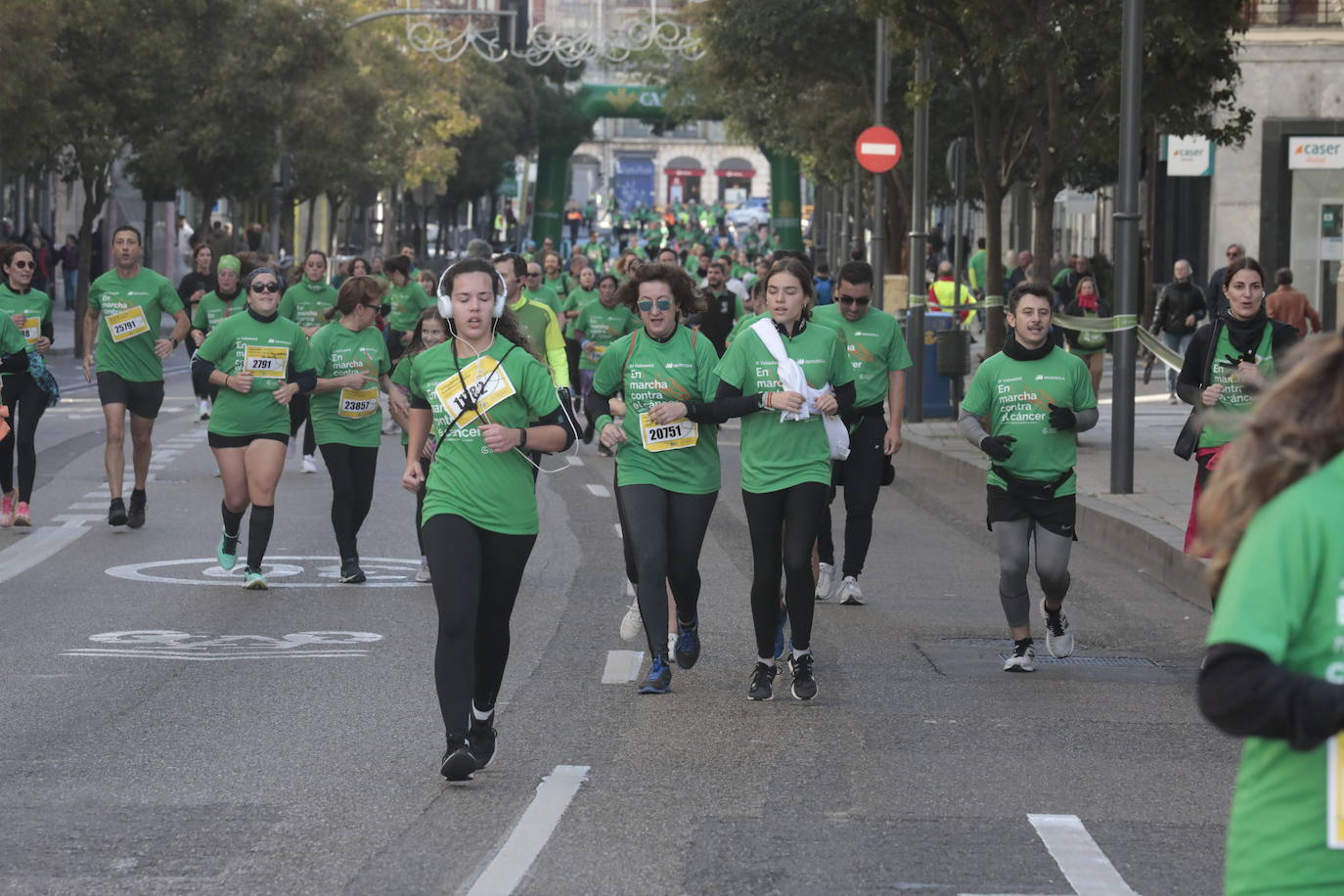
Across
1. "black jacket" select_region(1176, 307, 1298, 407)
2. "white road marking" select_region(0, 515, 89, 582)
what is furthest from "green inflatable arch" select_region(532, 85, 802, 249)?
"black jacket" select_region(1176, 307, 1298, 407)

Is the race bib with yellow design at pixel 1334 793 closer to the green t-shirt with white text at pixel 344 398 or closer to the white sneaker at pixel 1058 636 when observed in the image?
the white sneaker at pixel 1058 636

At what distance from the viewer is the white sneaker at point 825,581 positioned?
39.2 ft

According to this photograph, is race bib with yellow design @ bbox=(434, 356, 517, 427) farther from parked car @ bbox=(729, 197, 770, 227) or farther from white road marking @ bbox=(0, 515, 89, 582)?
parked car @ bbox=(729, 197, 770, 227)

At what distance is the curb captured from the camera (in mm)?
12344

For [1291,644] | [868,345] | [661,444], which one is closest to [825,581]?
[868,345]

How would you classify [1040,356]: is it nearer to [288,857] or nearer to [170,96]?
[288,857]

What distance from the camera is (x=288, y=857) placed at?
20.3 feet

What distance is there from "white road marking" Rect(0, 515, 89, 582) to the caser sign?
25.1 metres

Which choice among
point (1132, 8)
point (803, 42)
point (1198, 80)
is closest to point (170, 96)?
point (803, 42)

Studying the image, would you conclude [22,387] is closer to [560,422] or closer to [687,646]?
[687,646]

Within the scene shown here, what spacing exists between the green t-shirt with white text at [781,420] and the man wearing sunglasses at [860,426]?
7.55 feet

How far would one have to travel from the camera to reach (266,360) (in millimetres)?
12477

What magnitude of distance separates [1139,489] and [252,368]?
700 cm

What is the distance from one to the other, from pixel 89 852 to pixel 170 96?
115 feet
